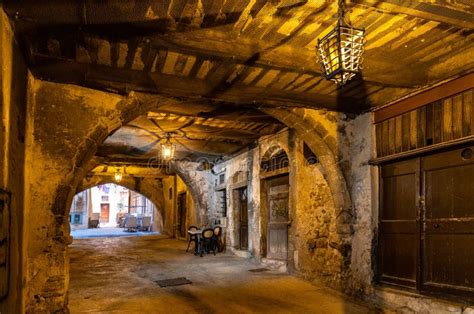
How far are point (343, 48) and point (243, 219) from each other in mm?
7244

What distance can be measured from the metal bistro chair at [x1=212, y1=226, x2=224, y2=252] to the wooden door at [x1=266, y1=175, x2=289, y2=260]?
7.52 ft

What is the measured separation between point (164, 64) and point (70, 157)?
1415mm

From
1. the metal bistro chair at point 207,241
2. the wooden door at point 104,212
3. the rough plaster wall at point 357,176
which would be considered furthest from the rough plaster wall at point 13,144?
the wooden door at point 104,212

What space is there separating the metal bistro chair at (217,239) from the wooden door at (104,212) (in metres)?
28.0

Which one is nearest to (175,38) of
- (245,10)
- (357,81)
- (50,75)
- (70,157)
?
(245,10)

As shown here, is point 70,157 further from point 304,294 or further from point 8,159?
point 304,294

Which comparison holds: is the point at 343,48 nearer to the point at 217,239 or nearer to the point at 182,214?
the point at 217,239

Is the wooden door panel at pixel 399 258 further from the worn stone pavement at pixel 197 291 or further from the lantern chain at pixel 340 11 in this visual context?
the lantern chain at pixel 340 11

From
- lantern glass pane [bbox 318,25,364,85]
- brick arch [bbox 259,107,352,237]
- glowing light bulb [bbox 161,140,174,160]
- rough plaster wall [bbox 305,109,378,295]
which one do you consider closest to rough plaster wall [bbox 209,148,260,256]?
glowing light bulb [bbox 161,140,174,160]

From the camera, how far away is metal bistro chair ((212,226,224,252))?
9.70 m

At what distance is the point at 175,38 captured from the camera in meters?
3.02

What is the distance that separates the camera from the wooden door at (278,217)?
7.16 metres

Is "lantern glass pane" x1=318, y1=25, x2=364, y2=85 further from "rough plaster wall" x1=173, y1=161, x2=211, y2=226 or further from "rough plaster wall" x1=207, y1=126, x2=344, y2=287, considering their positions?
"rough plaster wall" x1=173, y1=161, x2=211, y2=226

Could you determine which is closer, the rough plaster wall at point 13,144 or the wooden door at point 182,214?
the rough plaster wall at point 13,144
